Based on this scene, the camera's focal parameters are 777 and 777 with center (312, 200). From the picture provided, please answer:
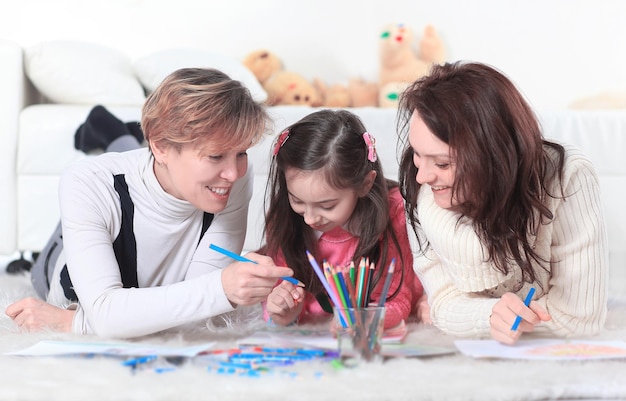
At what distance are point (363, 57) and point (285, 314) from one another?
2.16 meters

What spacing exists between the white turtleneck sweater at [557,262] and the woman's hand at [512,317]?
6 cm

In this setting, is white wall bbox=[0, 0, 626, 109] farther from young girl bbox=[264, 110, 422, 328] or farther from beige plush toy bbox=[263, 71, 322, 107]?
young girl bbox=[264, 110, 422, 328]

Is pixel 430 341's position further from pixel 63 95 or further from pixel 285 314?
pixel 63 95

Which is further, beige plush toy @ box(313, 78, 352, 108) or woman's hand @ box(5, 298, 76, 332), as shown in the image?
beige plush toy @ box(313, 78, 352, 108)

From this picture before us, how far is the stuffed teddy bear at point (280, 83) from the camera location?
2.87 metres

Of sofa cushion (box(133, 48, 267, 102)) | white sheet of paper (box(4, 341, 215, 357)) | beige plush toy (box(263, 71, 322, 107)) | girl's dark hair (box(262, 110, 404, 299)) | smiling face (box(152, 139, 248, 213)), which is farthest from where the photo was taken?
beige plush toy (box(263, 71, 322, 107))

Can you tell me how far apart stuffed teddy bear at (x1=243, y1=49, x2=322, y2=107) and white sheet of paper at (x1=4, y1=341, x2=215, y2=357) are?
184 centimetres

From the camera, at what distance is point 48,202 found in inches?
80.9

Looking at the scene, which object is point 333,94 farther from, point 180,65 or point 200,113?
point 200,113

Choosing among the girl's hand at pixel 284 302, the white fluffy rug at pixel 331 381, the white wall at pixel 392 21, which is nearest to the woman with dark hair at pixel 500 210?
the white fluffy rug at pixel 331 381

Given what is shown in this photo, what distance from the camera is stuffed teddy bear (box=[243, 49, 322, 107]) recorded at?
2872mm

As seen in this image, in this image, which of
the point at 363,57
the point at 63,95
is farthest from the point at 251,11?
the point at 63,95

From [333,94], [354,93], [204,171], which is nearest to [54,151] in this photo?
[204,171]

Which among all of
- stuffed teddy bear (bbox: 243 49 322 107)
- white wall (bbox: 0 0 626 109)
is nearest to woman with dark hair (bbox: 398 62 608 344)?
stuffed teddy bear (bbox: 243 49 322 107)
